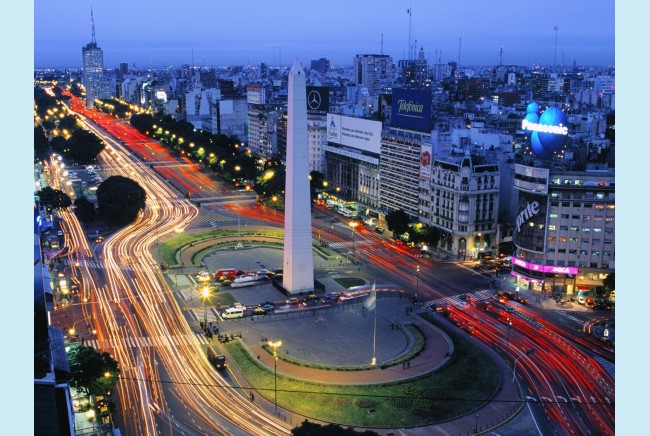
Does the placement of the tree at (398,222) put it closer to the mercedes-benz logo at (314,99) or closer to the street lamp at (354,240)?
the street lamp at (354,240)

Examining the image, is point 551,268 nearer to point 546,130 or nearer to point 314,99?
point 546,130

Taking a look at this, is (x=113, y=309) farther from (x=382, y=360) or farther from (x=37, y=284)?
(x=37, y=284)

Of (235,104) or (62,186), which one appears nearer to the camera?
(62,186)

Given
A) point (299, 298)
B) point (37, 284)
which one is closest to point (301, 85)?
point (299, 298)

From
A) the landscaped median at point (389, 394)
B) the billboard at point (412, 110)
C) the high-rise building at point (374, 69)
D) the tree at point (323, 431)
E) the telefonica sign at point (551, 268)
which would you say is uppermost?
the high-rise building at point (374, 69)

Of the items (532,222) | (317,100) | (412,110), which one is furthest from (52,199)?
(532,222)

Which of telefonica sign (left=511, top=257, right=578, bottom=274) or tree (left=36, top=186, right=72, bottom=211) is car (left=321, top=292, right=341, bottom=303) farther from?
tree (left=36, top=186, right=72, bottom=211)

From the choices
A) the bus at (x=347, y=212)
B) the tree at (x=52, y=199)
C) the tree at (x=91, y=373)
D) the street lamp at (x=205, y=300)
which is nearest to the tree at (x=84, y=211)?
the tree at (x=52, y=199)
